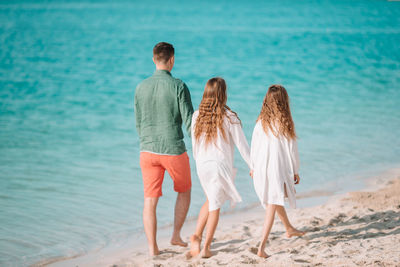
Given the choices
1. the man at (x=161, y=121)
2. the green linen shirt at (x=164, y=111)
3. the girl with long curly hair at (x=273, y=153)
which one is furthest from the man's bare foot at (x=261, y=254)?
the green linen shirt at (x=164, y=111)

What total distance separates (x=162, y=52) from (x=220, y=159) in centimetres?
104

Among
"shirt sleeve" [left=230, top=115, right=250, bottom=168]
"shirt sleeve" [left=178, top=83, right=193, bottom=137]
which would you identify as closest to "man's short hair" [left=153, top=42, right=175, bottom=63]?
"shirt sleeve" [left=178, top=83, right=193, bottom=137]

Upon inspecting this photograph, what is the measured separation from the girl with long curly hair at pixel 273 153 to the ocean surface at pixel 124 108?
79.2 inches

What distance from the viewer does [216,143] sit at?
387 centimetres

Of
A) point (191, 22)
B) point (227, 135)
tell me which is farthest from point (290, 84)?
point (191, 22)

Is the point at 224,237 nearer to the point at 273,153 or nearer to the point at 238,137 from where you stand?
the point at 273,153

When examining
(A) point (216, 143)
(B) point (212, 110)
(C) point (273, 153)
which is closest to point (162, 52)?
(B) point (212, 110)

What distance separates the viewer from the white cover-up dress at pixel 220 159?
3.85m

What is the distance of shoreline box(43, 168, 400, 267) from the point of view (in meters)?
4.21

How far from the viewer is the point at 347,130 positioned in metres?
10.4

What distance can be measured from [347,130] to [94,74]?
11783 millimetres

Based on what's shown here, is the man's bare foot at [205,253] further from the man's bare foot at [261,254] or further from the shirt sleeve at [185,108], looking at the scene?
the shirt sleeve at [185,108]

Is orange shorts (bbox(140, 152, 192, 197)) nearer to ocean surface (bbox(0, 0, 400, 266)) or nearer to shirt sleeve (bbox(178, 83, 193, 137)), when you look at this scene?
shirt sleeve (bbox(178, 83, 193, 137))

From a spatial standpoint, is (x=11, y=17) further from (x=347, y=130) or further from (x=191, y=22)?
(x=347, y=130)
